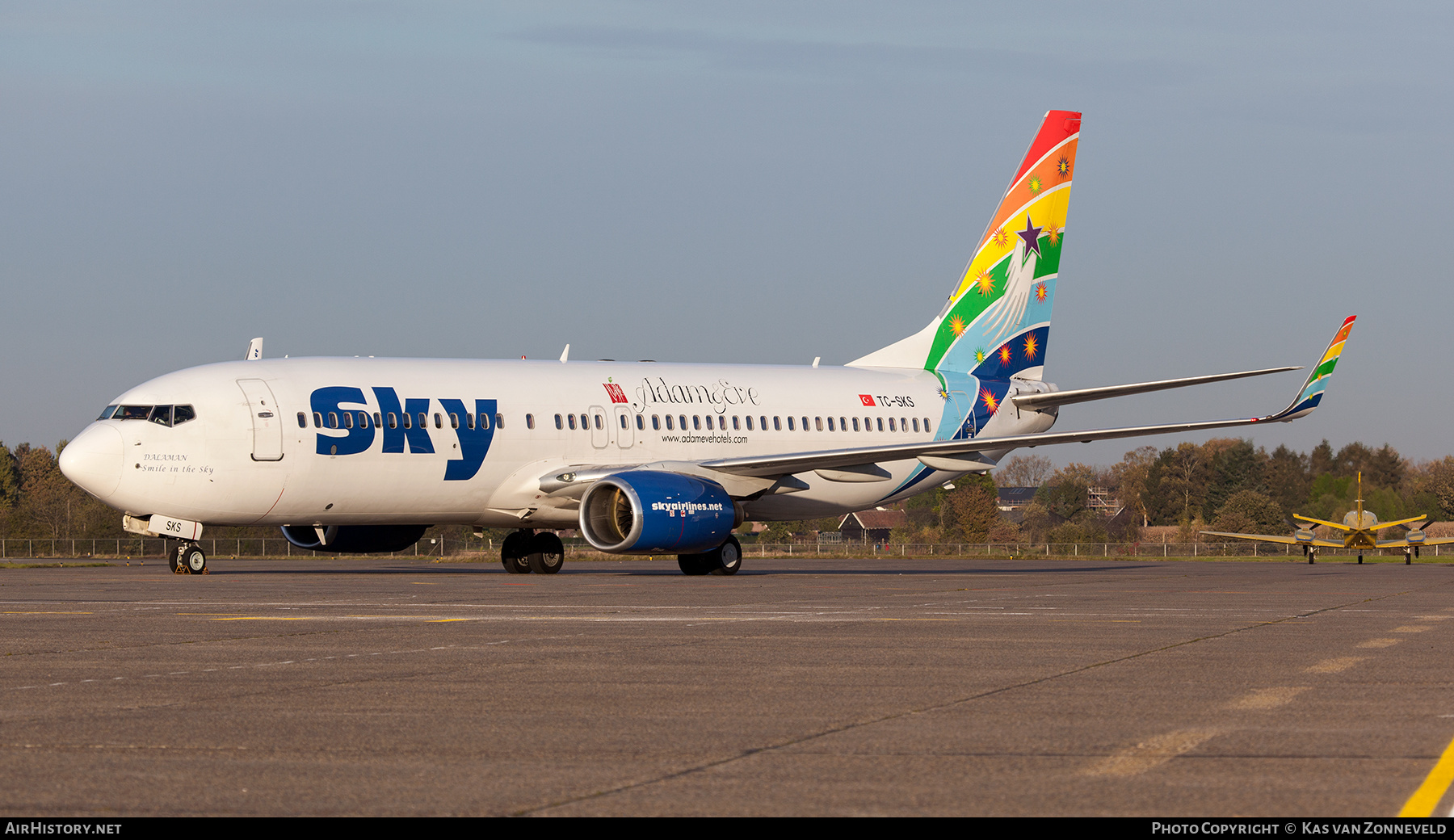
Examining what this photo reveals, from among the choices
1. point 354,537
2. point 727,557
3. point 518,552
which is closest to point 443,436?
point 354,537

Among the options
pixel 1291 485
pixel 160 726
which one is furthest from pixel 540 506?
pixel 1291 485

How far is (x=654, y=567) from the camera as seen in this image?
122 feet

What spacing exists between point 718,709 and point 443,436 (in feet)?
64.2

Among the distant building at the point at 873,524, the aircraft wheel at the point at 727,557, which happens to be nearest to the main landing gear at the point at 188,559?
the aircraft wheel at the point at 727,557

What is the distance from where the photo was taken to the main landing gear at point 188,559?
2827cm

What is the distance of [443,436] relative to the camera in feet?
92.9

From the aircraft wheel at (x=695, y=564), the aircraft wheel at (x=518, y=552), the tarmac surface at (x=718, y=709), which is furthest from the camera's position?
the aircraft wheel at (x=518, y=552)

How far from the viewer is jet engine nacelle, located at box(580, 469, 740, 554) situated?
27.0 meters

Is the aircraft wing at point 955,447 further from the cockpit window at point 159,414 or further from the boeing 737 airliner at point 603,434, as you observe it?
the cockpit window at point 159,414

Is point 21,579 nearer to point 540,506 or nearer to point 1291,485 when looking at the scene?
point 540,506

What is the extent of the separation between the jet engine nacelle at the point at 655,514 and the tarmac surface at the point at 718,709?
751 centimetres

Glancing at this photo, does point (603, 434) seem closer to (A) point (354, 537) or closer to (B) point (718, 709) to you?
(A) point (354, 537)

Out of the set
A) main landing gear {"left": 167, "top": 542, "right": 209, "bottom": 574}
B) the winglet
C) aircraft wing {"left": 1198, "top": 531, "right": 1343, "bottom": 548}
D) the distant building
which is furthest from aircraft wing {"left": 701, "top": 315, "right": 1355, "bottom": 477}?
the distant building

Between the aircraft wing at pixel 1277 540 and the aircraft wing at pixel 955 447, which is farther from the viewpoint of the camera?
the aircraft wing at pixel 1277 540
